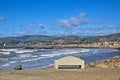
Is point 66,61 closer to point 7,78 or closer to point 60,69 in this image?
point 60,69

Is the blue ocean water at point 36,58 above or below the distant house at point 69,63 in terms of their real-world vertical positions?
below

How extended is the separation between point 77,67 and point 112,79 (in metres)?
8.84

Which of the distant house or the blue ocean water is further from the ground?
the distant house

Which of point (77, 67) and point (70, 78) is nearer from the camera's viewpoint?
point (70, 78)

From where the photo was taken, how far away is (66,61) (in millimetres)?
30984

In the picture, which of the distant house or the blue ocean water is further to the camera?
the blue ocean water

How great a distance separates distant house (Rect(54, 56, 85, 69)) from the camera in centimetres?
3083

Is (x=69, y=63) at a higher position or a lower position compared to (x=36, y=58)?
higher

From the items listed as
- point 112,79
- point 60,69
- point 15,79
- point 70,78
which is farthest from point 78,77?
point 60,69

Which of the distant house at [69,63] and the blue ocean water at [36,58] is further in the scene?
the blue ocean water at [36,58]

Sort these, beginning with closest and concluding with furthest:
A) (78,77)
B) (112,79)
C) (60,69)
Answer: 1. (112,79)
2. (78,77)
3. (60,69)

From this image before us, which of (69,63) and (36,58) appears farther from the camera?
(36,58)

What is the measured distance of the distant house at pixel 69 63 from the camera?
30828 mm

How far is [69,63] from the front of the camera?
3122 cm
